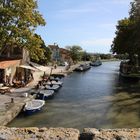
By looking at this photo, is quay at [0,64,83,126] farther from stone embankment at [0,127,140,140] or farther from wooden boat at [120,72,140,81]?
wooden boat at [120,72,140,81]

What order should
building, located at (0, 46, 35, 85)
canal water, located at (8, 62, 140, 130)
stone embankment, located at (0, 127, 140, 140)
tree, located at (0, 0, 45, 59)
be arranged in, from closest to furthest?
stone embankment, located at (0, 127, 140, 140) < canal water, located at (8, 62, 140, 130) < tree, located at (0, 0, 45, 59) < building, located at (0, 46, 35, 85)

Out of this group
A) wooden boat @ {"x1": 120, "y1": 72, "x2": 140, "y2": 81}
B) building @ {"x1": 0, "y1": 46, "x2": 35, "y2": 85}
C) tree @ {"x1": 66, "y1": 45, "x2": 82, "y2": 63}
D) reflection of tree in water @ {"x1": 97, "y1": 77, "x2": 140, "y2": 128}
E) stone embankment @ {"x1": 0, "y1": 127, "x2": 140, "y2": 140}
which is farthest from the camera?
tree @ {"x1": 66, "y1": 45, "x2": 82, "y2": 63}

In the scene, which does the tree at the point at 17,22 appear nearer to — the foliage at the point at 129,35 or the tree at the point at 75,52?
the foliage at the point at 129,35

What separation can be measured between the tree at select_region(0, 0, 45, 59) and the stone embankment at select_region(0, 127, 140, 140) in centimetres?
3524

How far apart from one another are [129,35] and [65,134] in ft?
271

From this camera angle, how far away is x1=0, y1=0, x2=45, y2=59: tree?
4059cm

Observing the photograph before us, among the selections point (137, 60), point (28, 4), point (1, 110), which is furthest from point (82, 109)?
point (137, 60)

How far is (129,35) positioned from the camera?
86.6m

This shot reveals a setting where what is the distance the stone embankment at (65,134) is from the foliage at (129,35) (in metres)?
60.2

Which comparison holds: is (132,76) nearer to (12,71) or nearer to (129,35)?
(129,35)

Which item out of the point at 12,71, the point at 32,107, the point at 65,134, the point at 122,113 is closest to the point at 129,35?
the point at 12,71

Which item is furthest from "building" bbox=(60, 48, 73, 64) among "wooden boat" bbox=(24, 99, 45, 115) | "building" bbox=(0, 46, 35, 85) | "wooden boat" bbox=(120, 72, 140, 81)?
"wooden boat" bbox=(24, 99, 45, 115)

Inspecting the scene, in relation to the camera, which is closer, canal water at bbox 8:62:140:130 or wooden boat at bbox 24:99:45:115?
canal water at bbox 8:62:140:130

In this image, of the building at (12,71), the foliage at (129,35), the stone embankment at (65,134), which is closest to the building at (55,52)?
the foliage at (129,35)
